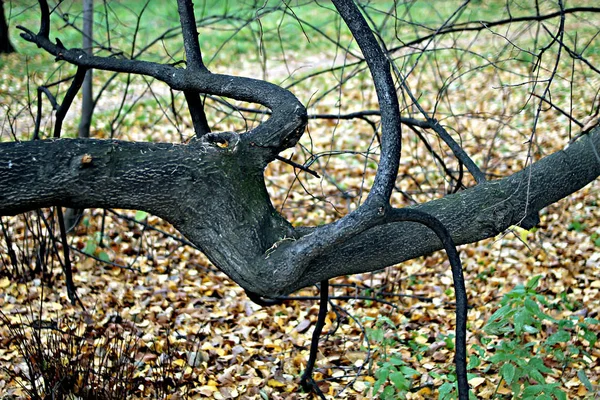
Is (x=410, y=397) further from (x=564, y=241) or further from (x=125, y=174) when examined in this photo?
(x=564, y=241)

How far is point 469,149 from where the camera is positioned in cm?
674

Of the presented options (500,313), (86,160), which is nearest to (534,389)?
(500,313)

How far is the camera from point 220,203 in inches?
79.5

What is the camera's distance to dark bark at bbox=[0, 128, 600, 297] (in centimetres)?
188

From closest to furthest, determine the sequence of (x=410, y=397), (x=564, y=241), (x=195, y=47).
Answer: (x=195, y=47) < (x=410, y=397) < (x=564, y=241)

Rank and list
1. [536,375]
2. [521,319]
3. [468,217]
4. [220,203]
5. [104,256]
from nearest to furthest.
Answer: [220,203] < [468,217] < [536,375] < [521,319] < [104,256]

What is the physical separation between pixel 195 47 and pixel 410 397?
1887 mm

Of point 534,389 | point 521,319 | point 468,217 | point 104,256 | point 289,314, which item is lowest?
point 534,389

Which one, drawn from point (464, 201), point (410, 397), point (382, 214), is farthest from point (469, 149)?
point (382, 214)

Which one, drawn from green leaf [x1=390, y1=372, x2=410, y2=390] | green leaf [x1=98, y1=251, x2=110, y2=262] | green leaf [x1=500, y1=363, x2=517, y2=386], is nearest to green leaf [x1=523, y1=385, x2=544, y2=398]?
green leaf [x1=500, y1=363, x2=517, y2=386]

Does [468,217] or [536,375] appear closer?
[468,217]

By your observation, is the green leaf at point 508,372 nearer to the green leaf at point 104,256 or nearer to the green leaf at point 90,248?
the green leaf at point 104,256

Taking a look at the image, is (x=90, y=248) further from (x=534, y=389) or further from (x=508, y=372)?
(x=534, y=389)

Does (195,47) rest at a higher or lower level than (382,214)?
higher
